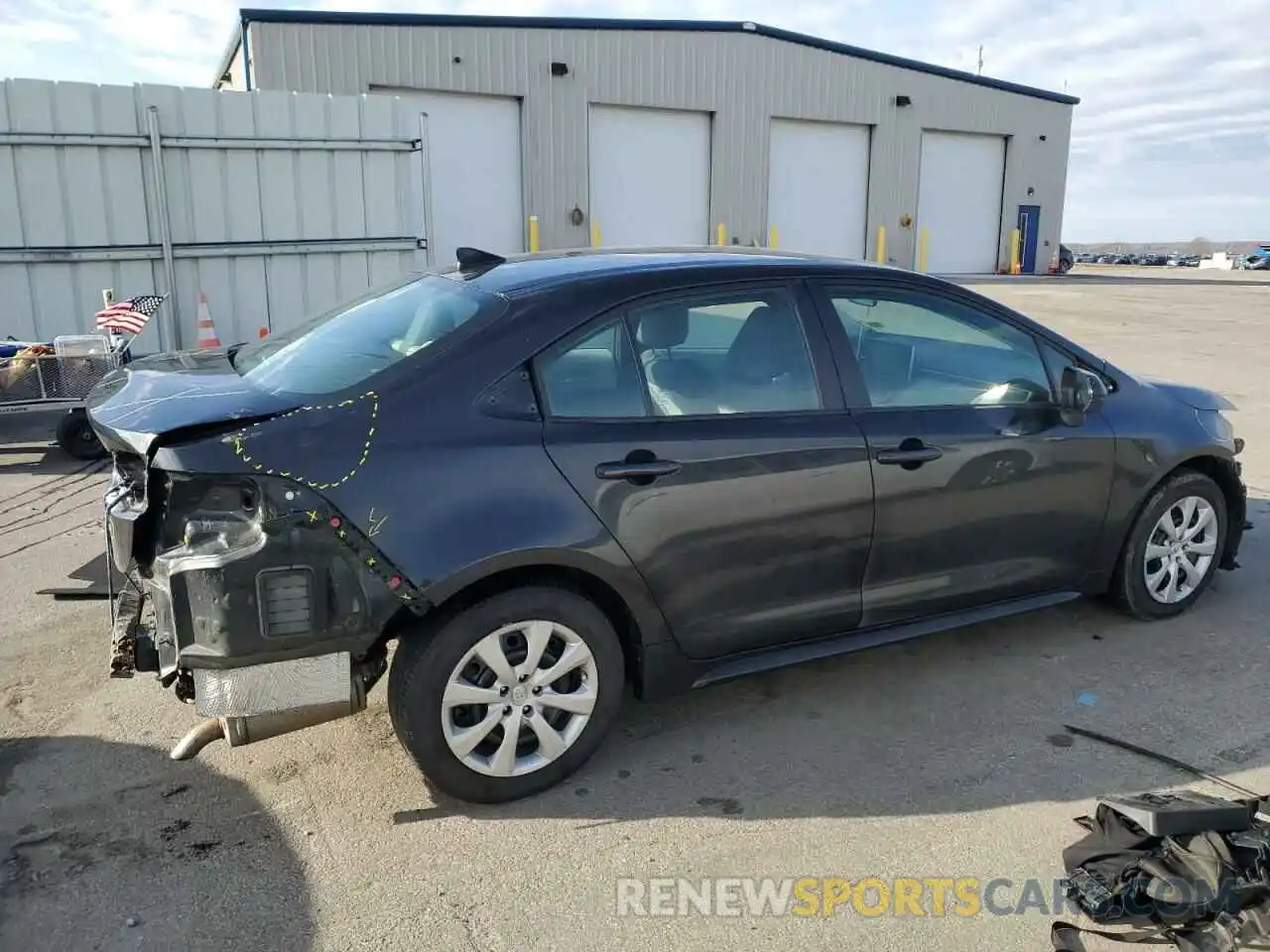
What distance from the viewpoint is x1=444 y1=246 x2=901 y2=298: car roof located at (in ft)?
11.2

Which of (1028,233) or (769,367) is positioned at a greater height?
(1028,233)

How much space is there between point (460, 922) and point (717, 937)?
0.66 meters

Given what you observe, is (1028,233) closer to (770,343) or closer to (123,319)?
(123,319)

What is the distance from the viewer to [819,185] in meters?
26.8

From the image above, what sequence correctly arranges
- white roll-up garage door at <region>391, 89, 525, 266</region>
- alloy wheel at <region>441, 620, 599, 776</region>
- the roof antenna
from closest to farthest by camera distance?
alloy wheel at <region>441, 620, 599, 776</region> → the roof antenna → white roll-up garage door at <region>391, 89, 525, 266</region>

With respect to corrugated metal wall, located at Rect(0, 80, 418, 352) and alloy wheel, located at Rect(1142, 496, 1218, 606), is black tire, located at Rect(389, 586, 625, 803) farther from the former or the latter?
corrugated metal wall, located at Rect(0, 80, 418, 352)

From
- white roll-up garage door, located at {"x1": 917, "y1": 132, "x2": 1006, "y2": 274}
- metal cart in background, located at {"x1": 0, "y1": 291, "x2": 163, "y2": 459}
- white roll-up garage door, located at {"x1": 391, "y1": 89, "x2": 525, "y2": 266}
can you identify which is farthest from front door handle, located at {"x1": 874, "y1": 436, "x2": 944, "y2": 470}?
white roll-up garage door, located at {"x1": 917, "y1": 132, "x2": 1006, "y2": 274}

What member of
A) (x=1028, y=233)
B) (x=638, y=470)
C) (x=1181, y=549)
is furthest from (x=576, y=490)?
(x=1028, y=233)

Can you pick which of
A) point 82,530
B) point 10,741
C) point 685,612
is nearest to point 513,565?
point 685,612

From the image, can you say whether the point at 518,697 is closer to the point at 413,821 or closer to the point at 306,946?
the point at 413,821

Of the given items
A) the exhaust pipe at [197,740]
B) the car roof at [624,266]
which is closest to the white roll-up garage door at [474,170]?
the car roof at [624,266]

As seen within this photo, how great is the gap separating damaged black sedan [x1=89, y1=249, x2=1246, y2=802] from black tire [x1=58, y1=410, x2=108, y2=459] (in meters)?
4.22

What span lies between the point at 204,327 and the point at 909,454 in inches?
292

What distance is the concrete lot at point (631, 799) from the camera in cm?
264
